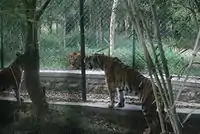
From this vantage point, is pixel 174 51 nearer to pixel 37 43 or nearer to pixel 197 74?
pixel 197 74

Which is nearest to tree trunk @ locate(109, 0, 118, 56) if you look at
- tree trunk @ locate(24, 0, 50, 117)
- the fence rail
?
the fence rail

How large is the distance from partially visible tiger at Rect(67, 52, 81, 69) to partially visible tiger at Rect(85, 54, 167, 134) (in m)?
0.05

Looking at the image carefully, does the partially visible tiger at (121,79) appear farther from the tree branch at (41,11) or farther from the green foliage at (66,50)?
the tree branch at (41,11)

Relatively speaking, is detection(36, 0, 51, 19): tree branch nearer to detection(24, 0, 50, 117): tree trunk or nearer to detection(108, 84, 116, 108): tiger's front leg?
detection(24, 0, 50, 117): tree trunk

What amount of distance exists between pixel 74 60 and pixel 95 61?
16 cm

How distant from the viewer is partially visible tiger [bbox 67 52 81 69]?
2.50 m

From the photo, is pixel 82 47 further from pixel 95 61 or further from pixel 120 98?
pixel 120 98

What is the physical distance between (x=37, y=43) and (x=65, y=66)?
0.26 metres

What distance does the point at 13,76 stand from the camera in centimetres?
237

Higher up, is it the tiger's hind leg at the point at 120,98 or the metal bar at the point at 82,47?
the metal bar at the point at 82,47

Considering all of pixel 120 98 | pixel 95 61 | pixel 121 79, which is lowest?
pixel 120 98

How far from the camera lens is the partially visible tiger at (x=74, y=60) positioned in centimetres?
250

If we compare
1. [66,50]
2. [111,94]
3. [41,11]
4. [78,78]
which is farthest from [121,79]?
[41,11]

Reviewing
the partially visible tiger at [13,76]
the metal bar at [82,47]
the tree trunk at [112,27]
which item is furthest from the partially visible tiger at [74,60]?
the partially visible tiger at [13,76]
